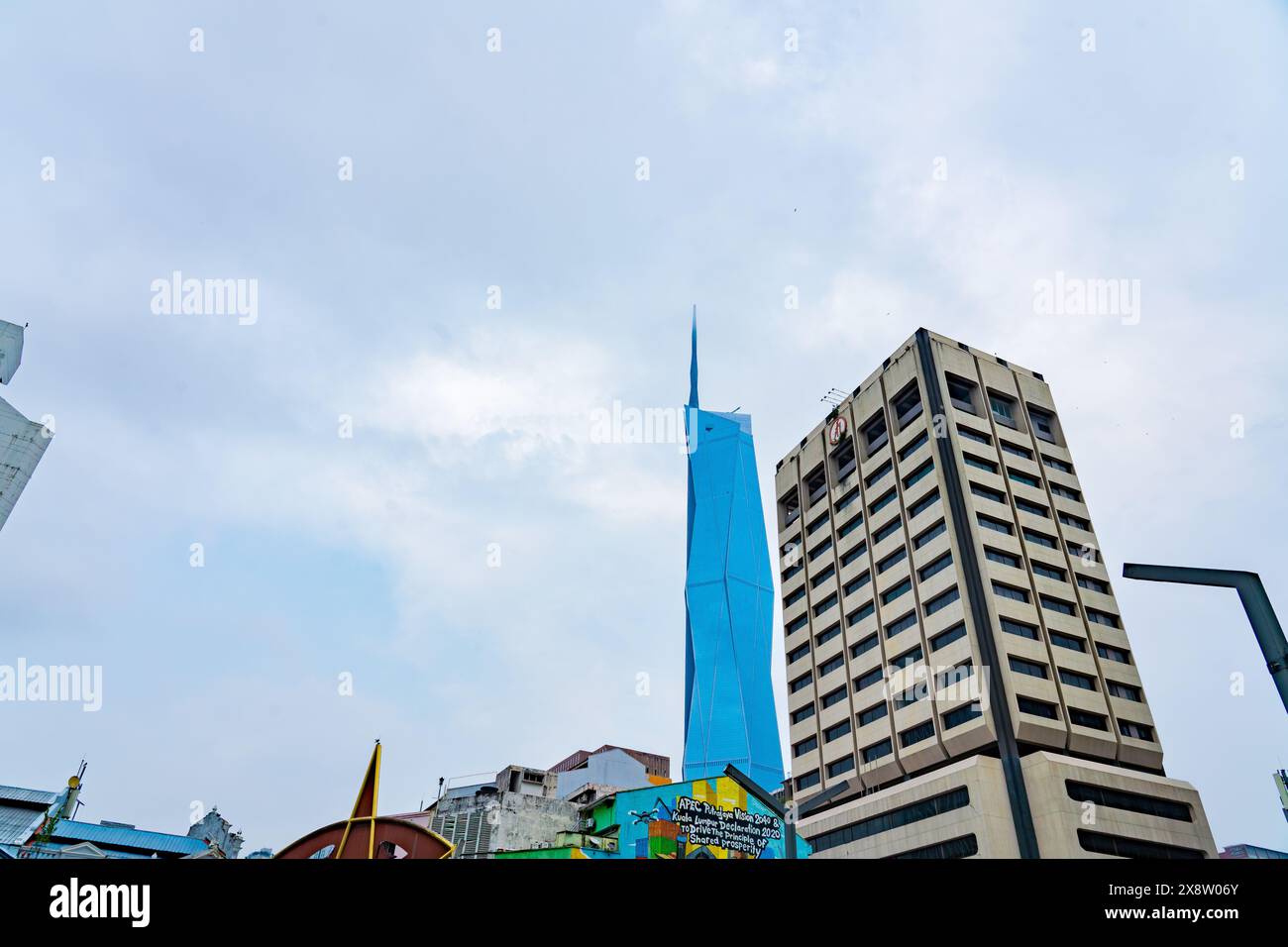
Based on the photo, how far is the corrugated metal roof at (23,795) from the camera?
51.3 meters

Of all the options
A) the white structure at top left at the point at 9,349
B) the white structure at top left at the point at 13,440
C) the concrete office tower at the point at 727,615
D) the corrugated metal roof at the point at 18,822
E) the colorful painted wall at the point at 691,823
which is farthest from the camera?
the concrete office tower at the point at 727,615

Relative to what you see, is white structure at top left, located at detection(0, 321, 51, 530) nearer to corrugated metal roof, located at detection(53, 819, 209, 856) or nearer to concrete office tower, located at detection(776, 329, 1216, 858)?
corrugated metal roof, located at detection(53, 819, 209, 856)

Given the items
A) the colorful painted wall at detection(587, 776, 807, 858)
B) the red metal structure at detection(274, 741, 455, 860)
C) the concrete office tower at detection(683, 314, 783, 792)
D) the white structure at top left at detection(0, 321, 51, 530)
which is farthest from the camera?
the concrete office tower at detection(683, 314, 783, 792)

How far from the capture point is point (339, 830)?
20.7 metres

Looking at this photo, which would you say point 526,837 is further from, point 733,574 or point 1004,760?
point 733,574

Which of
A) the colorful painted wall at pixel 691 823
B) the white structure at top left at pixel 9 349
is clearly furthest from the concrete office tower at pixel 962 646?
the white structure at top left at pixel 9 349

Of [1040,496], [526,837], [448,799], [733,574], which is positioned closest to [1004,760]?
[1040,496]

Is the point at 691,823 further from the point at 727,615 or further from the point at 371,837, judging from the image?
the point at 727,615

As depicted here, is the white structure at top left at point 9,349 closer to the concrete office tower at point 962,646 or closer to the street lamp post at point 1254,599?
the concrete office tower at point 962,646

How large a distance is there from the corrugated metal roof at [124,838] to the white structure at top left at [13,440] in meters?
50.8

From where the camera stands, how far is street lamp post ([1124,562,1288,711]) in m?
7.93

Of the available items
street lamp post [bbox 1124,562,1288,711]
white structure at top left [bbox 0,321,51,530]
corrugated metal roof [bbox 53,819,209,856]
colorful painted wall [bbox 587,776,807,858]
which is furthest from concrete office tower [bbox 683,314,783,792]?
street lamp post [bbox 1124,562,1288,711]

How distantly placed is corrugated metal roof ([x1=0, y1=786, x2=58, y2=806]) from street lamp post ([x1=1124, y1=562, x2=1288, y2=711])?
214ft
